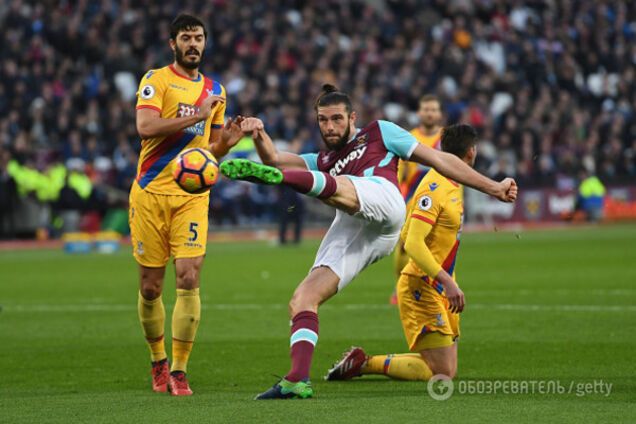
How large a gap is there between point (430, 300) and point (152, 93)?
253cm

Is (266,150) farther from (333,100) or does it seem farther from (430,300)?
(430,300)

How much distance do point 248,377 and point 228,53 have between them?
24406 millimetres

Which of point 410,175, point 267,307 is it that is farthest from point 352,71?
point 267,307

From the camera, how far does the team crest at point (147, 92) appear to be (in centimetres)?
840

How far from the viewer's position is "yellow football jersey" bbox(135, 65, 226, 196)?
8516mm

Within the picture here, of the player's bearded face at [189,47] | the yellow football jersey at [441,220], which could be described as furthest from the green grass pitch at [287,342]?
the player's bearded face at [189,47]

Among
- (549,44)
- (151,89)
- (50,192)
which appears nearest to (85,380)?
(151,89)

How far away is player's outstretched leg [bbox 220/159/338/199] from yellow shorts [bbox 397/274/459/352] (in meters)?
1.79

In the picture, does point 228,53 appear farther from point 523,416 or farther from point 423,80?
point 523,416

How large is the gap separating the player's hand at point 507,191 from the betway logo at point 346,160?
3.13 ft

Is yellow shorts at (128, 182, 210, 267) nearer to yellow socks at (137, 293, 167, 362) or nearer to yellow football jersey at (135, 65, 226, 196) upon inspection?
yellow football jersey at (135, 65, 226, 196)

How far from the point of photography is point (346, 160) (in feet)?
26.6

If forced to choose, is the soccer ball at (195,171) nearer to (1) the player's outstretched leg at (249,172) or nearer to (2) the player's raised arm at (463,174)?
(1) the player's outstretched leg at (249,172)

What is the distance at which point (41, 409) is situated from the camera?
23.7 ft
